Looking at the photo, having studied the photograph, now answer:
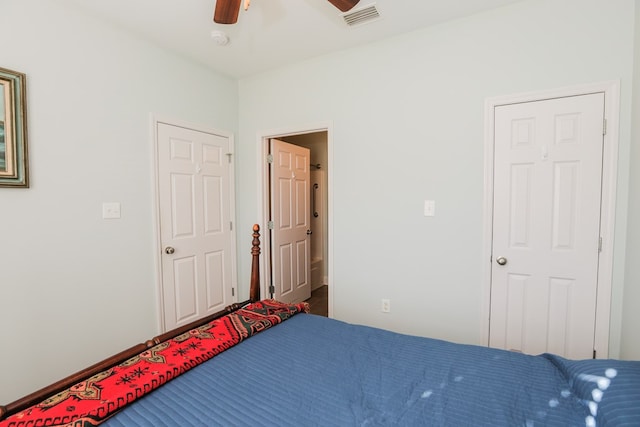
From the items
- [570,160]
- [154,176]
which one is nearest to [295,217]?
[154,176]

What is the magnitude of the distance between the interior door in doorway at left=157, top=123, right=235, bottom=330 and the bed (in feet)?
4.37

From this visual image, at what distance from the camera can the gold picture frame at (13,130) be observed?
1712 mm

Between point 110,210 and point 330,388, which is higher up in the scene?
point 110,210

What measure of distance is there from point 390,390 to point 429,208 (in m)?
1.54

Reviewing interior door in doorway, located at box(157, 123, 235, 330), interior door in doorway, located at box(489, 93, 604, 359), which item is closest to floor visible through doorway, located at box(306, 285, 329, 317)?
interior door in doorway, located at box(157, 123, 235, 330)

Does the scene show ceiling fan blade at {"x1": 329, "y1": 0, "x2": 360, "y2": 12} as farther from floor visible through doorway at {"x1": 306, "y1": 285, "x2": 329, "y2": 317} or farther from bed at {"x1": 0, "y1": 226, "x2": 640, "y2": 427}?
floor visible through doorway at {"x1": 306, "y1": 285, "x2": 329, "y2": 317}

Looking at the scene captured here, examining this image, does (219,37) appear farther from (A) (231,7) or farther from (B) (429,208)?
(B) (429,208)

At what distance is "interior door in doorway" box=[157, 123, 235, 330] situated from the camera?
8.52 ft

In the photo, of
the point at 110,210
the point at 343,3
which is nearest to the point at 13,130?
the point at 110,210

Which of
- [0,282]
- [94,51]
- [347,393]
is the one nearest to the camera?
[347,393]

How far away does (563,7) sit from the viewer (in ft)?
6.21

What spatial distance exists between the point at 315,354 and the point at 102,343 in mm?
1816

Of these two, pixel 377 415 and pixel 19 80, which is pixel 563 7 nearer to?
pixel 377 415

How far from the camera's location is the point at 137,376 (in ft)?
3.67
